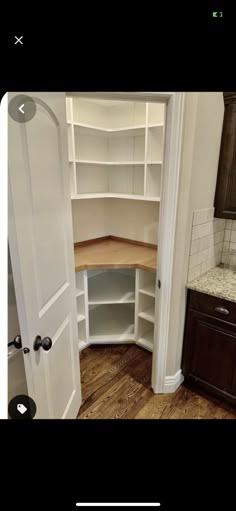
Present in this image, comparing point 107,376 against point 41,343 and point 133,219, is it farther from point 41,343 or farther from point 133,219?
point 133,219

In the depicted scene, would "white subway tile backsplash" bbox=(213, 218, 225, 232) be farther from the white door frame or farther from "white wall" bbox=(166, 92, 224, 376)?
the white door frame

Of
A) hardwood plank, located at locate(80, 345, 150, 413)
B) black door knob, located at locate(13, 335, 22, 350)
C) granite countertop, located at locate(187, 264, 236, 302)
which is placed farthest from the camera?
hardwood plank, located at locate(80, 345, 150, 413)

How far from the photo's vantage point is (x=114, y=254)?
7.32ft

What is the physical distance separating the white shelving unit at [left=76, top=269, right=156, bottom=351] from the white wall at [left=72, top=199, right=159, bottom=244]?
1.41 feet

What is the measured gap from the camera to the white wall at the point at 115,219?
2422 millimetres

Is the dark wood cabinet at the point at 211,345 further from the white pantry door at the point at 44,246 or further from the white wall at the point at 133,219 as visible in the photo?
the white wall at the point at 133,219

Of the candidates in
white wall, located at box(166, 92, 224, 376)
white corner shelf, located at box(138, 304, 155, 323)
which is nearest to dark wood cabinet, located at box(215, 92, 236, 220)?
white wall, located at box(166, 92, 224, 376)

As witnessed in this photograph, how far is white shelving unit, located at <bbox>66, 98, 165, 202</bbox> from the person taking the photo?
6.84 feet

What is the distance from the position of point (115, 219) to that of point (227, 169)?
1.39m
